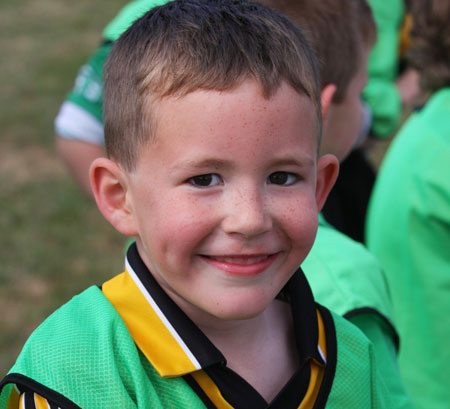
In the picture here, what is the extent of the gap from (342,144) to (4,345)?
7.64 feet

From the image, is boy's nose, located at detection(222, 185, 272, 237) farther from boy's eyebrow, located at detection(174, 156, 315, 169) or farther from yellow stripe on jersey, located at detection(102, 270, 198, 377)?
yellow stripe on jersey, located at detection(102, 270, 198, 377)

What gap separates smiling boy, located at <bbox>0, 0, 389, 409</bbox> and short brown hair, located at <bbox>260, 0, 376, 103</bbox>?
64cm

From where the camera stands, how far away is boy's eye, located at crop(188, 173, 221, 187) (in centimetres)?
123

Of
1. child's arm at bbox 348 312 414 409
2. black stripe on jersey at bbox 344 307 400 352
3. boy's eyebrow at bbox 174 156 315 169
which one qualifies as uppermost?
boy's eyebrow at bbox 174 156 315 169

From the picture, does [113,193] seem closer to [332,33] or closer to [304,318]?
[304,318]

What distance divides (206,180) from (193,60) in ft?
0.70

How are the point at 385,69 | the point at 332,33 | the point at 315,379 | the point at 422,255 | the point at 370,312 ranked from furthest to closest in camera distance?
1. the point at 385,69
2. the point at 422,255
3. the point at 332,33
4. the point at 370,312
5. the point at 315,379

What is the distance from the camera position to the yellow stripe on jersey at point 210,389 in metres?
1.30

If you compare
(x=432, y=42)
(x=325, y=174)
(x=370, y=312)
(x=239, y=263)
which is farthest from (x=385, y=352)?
(x=432, y=42)

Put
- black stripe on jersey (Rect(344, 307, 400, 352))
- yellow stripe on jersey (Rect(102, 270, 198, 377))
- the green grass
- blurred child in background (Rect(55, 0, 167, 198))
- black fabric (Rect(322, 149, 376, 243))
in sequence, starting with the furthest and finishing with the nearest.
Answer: the green grass, black fabric (Rect(322, 149, 376, 243)), blurred child in background (Rect(55, 0, 167, 198)), black stripe on jersey (Rect(344, 307, 400, 352)), yellow stripe on jersey (Rect(102, 270, 198, 377))

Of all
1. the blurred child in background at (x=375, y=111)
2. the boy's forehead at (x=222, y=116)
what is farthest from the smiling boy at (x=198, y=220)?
the blurred child in background at (x=375, y=111)

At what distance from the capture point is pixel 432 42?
9.93ft

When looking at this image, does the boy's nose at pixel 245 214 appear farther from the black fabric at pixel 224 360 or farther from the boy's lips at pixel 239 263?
the black fabric at pixel 224 360

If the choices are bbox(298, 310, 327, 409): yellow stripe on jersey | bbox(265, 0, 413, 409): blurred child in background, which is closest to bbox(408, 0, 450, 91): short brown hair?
bbox(265, 0, 413, 409): blurred child in background
